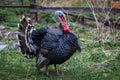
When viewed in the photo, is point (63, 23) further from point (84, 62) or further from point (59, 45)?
point (84, 62)

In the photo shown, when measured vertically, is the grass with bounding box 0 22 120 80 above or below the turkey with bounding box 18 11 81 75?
below

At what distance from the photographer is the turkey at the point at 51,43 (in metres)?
5.86

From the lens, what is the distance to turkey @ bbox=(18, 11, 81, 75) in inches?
231

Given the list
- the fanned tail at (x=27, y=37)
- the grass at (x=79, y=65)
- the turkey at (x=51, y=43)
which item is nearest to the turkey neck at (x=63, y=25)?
the turkey at (x=51, y=43)

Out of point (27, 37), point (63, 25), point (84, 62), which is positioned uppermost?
point (63, 25)

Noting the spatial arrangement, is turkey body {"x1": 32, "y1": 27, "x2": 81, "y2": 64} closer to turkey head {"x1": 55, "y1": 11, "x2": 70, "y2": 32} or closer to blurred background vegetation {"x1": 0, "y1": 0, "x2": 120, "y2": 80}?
turkey head {"x1": 55, "y1": 11, "x2": 70, "y2": 32}

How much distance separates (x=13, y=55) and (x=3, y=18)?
231 inches

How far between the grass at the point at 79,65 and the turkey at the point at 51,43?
35 cm

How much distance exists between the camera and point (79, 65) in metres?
7.05

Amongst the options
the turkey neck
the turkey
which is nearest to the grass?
the turkey

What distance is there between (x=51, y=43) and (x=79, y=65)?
1.32 m

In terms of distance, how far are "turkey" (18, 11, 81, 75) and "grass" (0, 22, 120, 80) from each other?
345 mm

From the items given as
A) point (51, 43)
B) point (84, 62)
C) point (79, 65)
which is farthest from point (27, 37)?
point (84, 62)

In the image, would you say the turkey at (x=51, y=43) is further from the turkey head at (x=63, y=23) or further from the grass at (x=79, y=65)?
the grass at (x=79, y=65)
